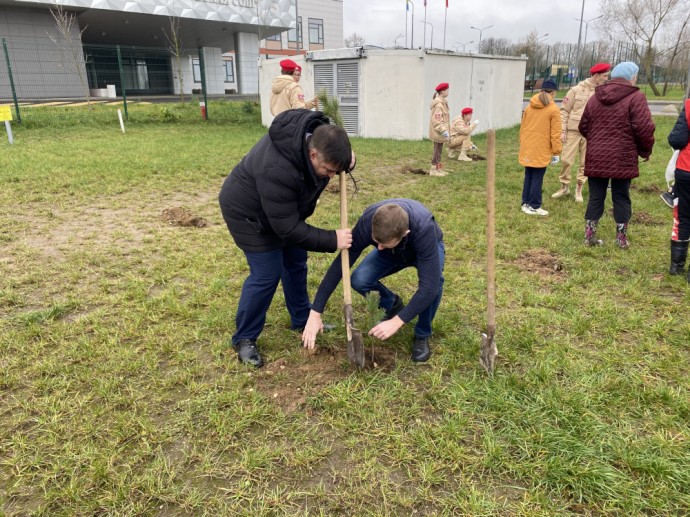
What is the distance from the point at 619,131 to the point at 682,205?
1.08 meters

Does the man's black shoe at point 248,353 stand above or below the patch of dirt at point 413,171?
below

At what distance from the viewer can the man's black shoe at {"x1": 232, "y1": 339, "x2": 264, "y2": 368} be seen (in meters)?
3.12

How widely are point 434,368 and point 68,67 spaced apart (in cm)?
2967

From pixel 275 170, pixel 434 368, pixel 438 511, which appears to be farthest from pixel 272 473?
pixel 275 170

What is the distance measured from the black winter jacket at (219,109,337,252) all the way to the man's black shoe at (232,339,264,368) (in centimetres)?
67

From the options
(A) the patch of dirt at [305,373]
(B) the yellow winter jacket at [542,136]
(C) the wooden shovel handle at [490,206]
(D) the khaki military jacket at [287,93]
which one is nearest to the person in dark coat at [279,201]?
(A) the patch of dirt at [305,373]

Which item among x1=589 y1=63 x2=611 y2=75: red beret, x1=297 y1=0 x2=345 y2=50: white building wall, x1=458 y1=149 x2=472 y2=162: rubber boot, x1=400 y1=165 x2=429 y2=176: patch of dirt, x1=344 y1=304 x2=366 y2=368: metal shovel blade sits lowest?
x1=344 y1=304 x2=366 y2=368: metal shovel blade

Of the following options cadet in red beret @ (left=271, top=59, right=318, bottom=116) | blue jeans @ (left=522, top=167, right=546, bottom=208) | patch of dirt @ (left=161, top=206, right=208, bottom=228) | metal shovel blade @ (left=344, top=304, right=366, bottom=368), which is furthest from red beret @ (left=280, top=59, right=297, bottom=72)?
metal shovel blade @ (left=344, top=304, right=366, bottom=368)

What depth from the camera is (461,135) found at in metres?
10.9

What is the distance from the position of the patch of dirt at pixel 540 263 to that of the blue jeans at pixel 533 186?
5.25 ft

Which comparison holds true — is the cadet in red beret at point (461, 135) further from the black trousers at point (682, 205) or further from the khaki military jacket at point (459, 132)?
the black trousers at point (682, 205)

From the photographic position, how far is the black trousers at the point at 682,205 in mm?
4117

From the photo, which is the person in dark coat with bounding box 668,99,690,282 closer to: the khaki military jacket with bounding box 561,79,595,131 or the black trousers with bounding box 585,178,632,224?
the black trousers with bounding box 585,178,632,224

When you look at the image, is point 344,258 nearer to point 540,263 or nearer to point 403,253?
point 403,253
